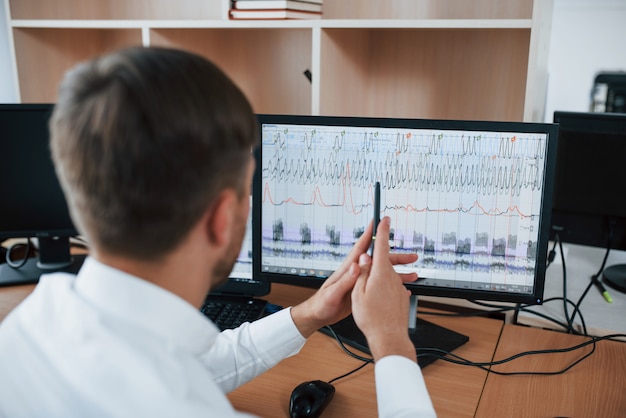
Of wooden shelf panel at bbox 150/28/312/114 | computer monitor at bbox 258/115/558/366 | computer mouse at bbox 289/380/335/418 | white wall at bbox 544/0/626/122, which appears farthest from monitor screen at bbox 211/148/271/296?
white wall at bbox 544/0/626/122

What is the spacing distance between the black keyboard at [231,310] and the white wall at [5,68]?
113 cm

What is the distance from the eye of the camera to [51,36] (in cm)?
193

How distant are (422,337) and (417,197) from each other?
31 cm

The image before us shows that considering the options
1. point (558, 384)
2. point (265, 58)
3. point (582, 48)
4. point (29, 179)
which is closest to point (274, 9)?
point (265, 58)

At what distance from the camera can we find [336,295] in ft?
3.30

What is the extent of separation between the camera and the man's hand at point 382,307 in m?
0.85

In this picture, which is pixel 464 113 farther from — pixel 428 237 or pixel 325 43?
pixel 428 237

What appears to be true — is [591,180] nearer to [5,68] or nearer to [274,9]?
[274,9]

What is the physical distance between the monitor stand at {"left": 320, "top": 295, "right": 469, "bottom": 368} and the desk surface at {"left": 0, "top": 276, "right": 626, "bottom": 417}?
0.06ft

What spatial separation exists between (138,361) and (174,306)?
0.33ft

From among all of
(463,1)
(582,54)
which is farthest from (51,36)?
(582,54)

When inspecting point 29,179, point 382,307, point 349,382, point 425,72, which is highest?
point 425,72

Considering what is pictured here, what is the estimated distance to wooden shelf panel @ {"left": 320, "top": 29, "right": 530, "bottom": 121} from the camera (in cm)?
154

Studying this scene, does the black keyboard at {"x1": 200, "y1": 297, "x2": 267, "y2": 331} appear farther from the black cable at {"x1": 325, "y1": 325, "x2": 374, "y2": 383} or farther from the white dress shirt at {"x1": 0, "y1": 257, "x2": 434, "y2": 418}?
the white dress shirt at {"x1": 0, "y1": 257, "x2": 434, "y2": 418}
